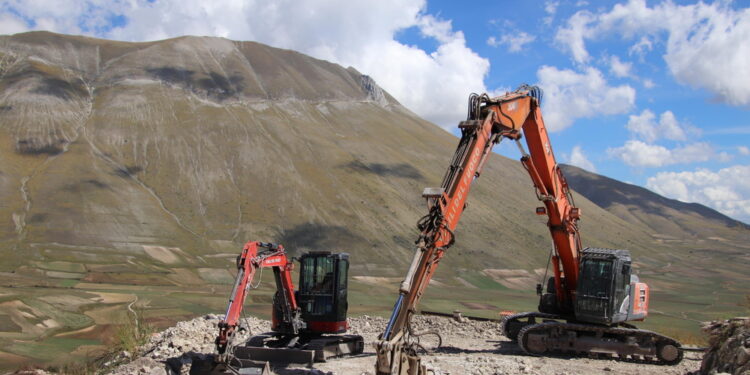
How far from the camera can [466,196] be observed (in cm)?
1469

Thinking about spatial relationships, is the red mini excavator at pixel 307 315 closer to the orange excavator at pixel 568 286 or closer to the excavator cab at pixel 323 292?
the excavator cab at pixel 323 292

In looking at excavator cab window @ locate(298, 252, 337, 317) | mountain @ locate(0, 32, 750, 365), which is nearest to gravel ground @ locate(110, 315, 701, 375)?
excavator cab window @ locate(298, 252, 337, 317)

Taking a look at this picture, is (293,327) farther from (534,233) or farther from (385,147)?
(385,147)

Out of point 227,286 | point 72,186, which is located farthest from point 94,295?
point 72,186

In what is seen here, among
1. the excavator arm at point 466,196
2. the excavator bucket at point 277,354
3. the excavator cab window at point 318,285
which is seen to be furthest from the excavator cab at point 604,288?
the excavator bucket at point 277,354

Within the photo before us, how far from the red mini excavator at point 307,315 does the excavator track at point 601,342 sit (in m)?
5.95

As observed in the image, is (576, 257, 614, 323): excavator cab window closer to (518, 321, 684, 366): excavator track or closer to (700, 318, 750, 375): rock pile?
(518, 321, 684, 366): excavator track

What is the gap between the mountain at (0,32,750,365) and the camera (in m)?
62.4

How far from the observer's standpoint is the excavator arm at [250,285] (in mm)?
14875

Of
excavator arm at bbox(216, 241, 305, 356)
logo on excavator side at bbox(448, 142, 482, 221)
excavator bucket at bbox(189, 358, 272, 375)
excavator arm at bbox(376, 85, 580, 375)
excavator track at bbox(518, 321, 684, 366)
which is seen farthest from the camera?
excavator track at bbox(518, 321, 684, 366)

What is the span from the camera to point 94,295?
5341 cm

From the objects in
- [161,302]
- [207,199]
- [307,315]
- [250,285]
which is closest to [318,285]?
[307,315]

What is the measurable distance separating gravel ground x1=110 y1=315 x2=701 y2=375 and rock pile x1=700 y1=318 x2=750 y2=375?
1.56 m

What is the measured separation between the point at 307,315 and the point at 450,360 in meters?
5.10
